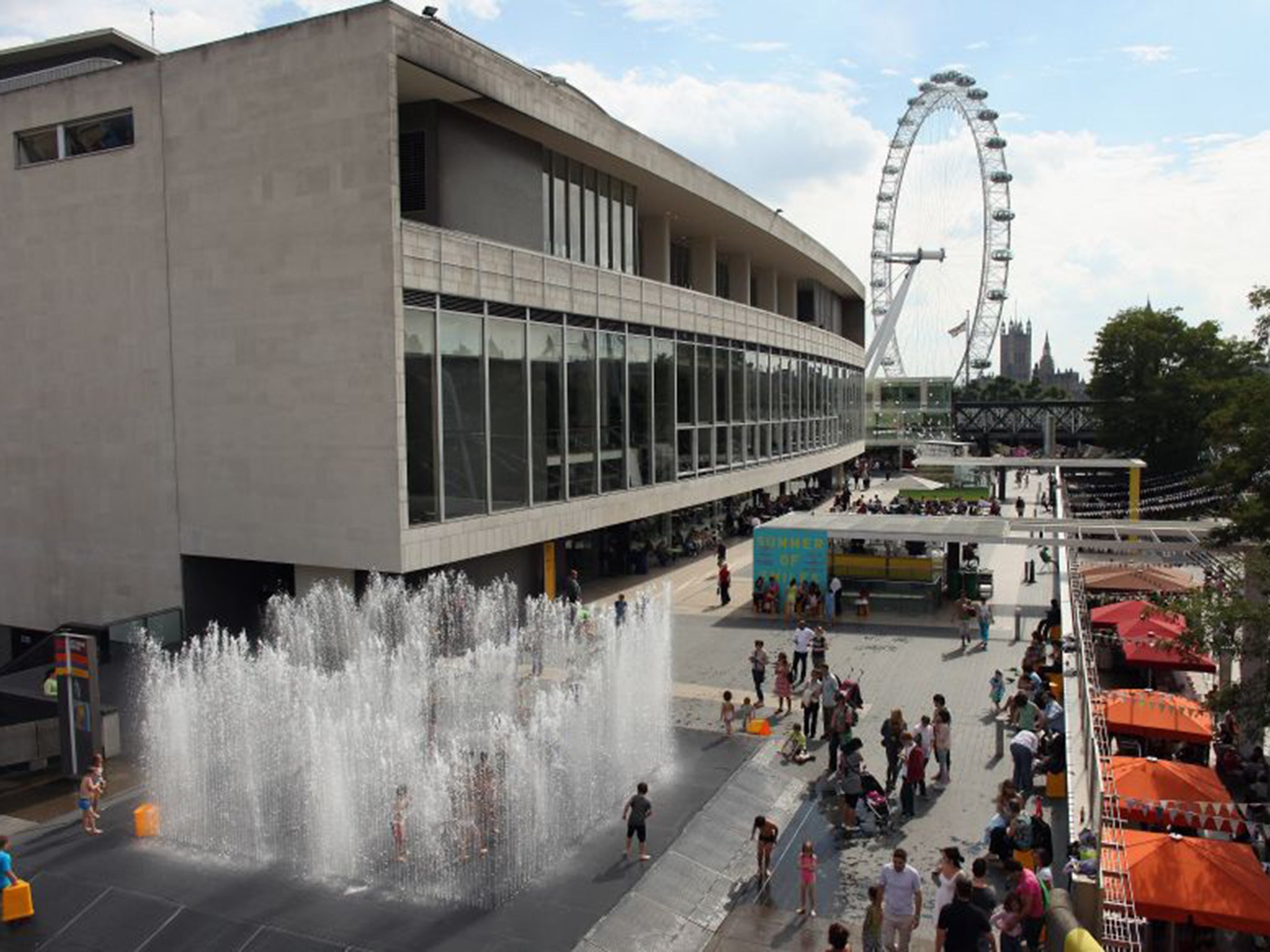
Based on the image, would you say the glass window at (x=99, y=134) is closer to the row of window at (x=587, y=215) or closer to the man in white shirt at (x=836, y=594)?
the row of window at (x=587, y=215)

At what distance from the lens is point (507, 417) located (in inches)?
1011

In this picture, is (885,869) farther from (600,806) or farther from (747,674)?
(747,674)

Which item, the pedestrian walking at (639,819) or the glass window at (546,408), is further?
the glass window at (546,408)

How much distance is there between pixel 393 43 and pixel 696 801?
16.2m

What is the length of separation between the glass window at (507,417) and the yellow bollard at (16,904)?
14228 millimetres

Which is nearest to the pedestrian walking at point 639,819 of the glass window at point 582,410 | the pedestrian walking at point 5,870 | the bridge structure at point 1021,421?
the pedestrian walking at point 5,870

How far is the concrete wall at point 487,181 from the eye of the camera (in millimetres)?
25844

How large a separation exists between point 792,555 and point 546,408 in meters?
7.90

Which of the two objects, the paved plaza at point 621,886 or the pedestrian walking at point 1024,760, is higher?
the pedestrian walking at point 1024,760

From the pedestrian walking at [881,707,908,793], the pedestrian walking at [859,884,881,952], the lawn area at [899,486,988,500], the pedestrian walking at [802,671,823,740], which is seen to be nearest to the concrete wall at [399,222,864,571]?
the pedestrian walking at [802,671,823,740]

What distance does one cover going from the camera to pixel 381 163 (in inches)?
858

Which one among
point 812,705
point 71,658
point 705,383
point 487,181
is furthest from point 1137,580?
point 71,658

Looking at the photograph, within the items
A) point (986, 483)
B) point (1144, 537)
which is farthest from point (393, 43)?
point (986, 483)

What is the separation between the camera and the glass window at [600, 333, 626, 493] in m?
30.6
